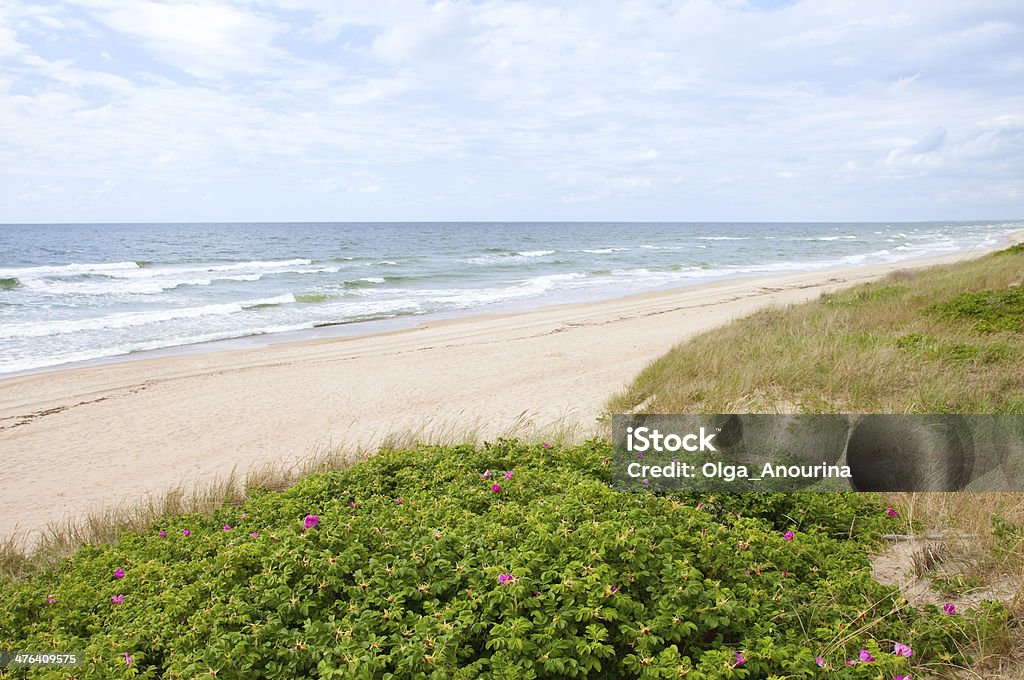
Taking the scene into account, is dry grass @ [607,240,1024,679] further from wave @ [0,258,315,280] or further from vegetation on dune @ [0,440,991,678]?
wave @ [0,258,315,280]

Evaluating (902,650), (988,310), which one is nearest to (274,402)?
(902,650)

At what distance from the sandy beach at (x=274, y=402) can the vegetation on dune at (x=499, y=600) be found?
3813 mm

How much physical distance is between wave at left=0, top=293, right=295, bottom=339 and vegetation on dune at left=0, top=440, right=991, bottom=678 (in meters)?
20.5

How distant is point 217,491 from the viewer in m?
6.33

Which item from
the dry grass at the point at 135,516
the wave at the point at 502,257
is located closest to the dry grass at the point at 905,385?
the dry grass at the point at 135,516

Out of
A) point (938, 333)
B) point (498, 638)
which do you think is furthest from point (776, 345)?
point (498, 638)

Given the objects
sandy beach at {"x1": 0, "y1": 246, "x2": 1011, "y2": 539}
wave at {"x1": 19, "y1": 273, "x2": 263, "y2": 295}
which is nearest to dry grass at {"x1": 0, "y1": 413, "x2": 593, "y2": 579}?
sandy beach at {"x1": 0, "y1": 246, "x2": 1011, "y2": 539}

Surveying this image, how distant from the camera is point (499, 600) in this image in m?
2.86

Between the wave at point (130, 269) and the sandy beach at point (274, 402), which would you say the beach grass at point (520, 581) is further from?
the wave at point (130, 269)

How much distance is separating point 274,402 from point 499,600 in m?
10.3

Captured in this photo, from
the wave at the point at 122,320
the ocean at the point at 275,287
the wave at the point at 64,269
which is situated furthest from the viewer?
the wave at the point at 64,269

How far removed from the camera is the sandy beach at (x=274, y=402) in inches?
356

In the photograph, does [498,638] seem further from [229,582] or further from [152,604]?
[152,604]

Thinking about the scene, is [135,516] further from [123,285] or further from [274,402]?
[123,285]
